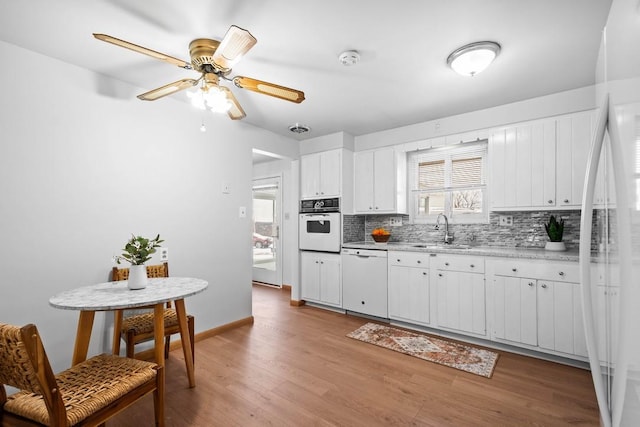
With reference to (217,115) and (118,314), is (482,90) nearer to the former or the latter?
(217,115)

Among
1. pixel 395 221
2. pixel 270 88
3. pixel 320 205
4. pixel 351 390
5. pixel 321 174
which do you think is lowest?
pixel 351 390

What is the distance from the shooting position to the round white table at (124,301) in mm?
1642

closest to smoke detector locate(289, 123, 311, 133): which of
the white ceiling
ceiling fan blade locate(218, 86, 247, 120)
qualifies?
the white ceiling

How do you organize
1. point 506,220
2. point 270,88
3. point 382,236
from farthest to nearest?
point 382,236
point 506,220
point 270,88

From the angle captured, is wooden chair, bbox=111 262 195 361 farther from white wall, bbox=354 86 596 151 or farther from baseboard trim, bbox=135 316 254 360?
white wall, bbox=354 86 596 151

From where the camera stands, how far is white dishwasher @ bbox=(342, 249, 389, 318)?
146 inches

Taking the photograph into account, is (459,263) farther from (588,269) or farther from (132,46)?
(132,46)

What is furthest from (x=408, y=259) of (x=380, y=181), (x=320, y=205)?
(x=320, y=205)

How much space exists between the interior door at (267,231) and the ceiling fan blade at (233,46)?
3.80 metres

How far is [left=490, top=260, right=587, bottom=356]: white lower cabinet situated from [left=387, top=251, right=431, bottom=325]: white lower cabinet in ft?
2.18

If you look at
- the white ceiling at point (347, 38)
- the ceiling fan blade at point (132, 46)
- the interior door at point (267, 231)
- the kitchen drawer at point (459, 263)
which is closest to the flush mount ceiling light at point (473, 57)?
the white ceiling at point (347, 38)

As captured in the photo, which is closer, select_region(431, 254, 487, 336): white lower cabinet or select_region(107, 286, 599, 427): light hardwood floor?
select_region(107, 286, 599, 427): light hardwood floor

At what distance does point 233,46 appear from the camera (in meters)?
1.66

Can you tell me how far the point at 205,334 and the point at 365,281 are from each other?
6.34 ft
